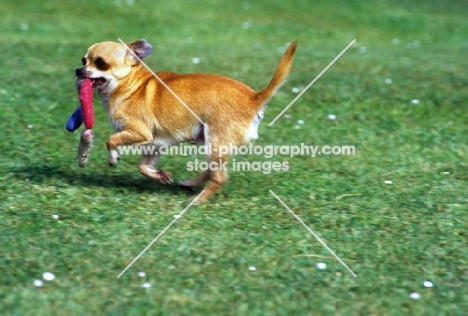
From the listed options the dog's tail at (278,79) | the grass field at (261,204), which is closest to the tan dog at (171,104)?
the dog's tail at (278,79)

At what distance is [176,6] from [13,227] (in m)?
9.82

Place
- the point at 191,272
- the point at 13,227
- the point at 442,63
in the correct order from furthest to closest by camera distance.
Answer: the point at 442,63 → the point at 13,227 → the point at 191,272

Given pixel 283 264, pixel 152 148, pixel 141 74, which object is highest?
pixel 141 74

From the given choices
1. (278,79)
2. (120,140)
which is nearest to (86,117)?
(120,140)

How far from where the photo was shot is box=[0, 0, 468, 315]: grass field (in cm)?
441

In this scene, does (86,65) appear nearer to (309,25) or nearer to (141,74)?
(141,74)

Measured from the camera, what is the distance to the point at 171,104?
578 centimetres

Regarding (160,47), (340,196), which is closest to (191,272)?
(340,196)

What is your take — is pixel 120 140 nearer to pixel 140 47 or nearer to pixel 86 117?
pixel 86 117

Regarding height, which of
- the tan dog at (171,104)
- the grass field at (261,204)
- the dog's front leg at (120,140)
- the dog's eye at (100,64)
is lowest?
the grass field at (261,204)

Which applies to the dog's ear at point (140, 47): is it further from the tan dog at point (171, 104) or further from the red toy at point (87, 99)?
the red toy at point (87, 99)

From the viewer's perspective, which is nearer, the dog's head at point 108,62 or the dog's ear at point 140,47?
the dog's head at point 108,62

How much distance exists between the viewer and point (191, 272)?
182 inches

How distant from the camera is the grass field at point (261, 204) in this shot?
4.41 m
